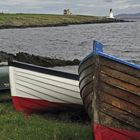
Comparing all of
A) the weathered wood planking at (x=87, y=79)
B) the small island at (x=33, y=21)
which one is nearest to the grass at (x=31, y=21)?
the small island at (x=33, y=21)

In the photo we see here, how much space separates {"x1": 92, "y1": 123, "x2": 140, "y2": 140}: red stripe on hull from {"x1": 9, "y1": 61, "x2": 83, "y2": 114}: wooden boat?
3606mm

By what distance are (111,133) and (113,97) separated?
0.77 meters

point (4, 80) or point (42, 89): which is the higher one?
point (42, 89)

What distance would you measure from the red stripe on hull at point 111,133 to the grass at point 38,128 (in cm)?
115

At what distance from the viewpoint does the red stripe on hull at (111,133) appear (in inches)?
395

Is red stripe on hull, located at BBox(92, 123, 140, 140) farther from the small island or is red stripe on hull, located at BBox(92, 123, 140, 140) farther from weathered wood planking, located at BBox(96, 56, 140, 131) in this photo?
the small island

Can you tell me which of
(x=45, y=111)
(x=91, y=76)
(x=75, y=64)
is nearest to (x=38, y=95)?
(x=45, y=111)

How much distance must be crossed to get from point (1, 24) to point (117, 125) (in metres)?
131

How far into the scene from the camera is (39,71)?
45.6 feet

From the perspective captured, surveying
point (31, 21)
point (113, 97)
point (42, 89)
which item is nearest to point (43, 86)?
point (42, 89)

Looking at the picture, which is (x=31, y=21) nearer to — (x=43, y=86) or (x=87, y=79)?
(x=43, y=86)

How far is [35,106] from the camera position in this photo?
14336 mm

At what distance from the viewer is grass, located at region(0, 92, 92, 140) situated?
438 inches

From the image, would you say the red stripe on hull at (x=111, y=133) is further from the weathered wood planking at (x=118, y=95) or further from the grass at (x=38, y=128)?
the grass at (x=38, y=128)
